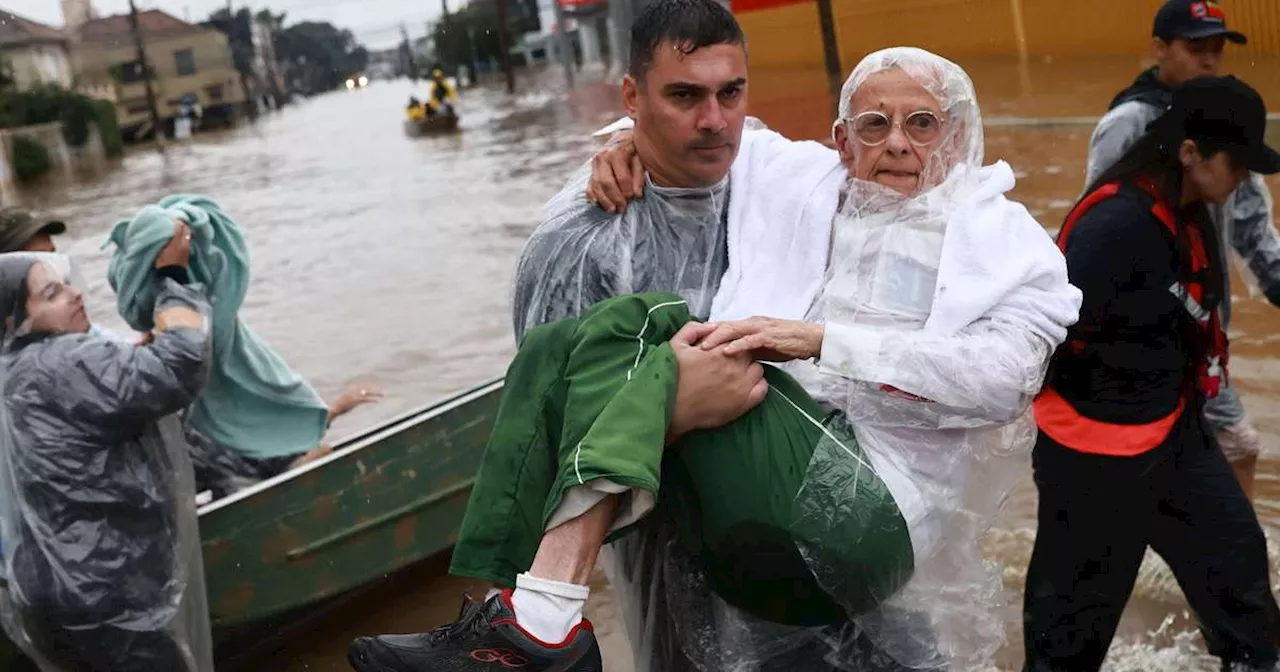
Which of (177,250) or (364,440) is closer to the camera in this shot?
(177,250)

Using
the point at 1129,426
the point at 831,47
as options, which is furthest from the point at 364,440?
the point at 831,47

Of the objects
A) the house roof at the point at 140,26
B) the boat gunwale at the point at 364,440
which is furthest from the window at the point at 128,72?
the boat gunwale at the point at 364,440

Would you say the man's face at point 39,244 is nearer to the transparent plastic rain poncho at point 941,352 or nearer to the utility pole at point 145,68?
the transparent plastic rain poncho at point 941,352

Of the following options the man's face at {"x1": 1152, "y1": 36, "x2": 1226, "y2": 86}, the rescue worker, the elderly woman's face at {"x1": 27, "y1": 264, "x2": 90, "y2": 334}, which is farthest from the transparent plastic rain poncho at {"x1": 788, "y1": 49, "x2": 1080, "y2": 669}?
the rescue worker

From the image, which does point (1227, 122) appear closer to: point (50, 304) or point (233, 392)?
point (50, 304)

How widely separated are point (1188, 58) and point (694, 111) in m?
2.38

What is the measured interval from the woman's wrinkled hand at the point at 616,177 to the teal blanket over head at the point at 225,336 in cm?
207

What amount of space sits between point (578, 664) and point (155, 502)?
2.11m

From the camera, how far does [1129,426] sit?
2.86 meters

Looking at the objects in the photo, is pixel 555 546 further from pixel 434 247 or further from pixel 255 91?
pixel 255 91

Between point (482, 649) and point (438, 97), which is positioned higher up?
point (438, 97)

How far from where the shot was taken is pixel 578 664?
185 centimetres

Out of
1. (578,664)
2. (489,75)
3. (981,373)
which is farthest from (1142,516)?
(489,75)

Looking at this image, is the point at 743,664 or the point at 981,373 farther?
the point at 743,664
